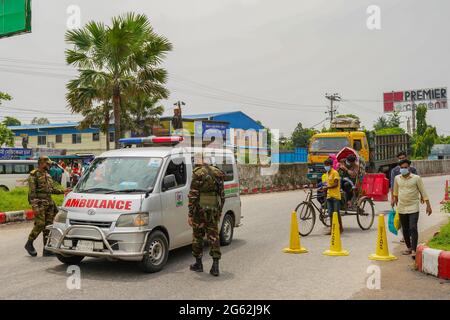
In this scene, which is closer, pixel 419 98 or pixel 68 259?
pixel 68 259

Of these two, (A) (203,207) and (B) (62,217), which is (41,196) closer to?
(B) (62,217)

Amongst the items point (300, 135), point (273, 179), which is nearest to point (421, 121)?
point (300, 135)

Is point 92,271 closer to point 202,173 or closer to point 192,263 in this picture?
point 192,263

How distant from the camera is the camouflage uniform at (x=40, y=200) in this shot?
8.74 m

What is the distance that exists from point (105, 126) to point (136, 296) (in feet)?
104

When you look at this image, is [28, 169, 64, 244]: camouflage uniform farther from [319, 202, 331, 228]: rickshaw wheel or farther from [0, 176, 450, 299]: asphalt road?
[319, 202, 331, 228]: rickshaw wheel

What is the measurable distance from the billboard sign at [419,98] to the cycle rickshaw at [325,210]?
323 ft

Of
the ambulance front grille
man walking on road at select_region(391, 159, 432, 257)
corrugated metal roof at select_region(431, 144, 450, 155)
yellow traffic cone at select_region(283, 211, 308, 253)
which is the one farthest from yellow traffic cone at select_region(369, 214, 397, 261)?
corrugated metal roof at select_region(431, 144, 450, 155)

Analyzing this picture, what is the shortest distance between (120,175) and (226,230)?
2.85m

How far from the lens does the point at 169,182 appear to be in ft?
25.7

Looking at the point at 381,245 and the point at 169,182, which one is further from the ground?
the point at 169,182

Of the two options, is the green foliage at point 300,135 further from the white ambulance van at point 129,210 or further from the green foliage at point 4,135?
the white ambulance van at point 129,210

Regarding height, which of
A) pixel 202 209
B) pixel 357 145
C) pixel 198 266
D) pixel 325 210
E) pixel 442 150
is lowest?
pixel 198 266

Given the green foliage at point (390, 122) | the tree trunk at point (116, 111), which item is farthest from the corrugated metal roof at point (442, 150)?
the tree trunk at point (116, 111)
